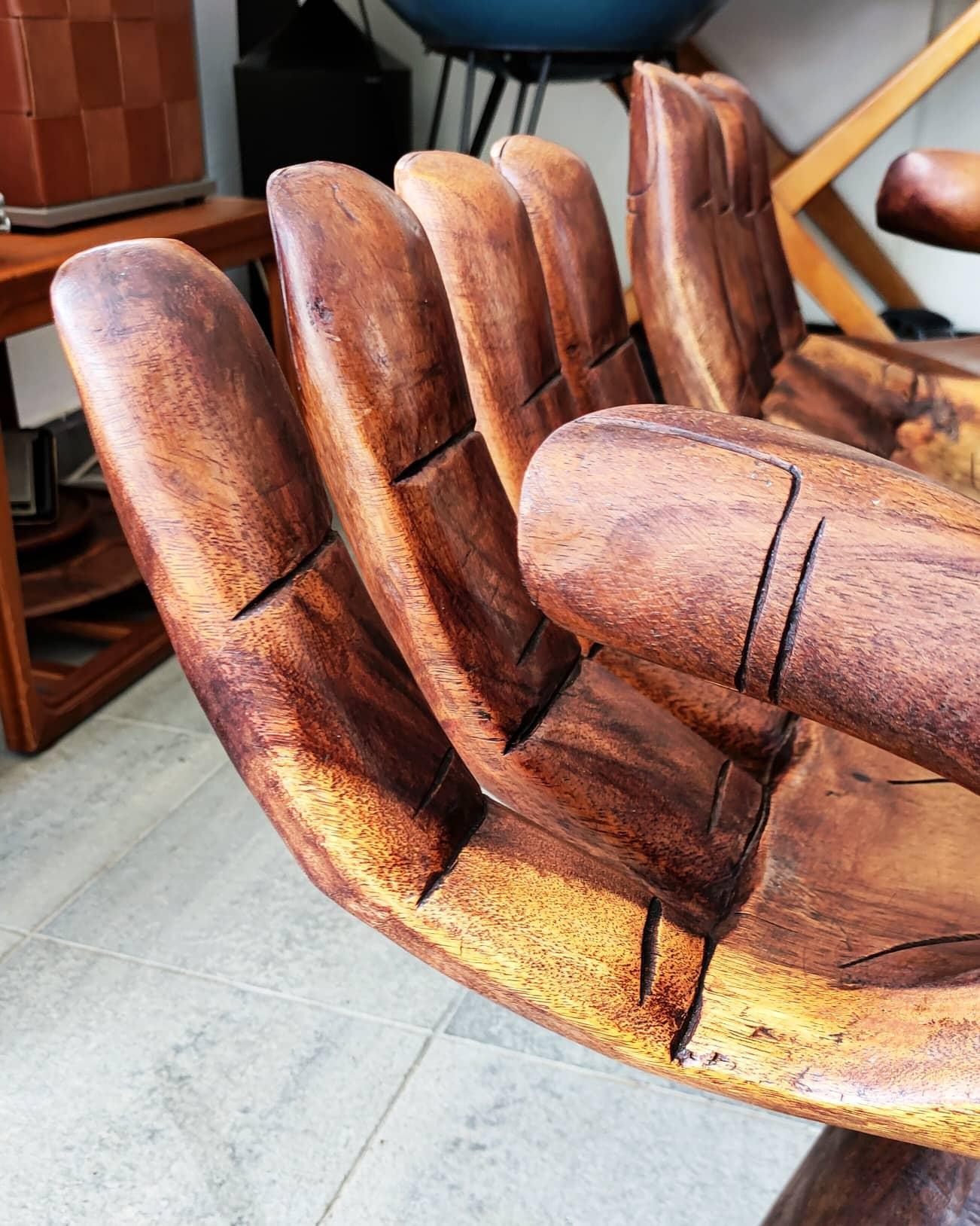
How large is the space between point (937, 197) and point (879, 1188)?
82 centimetres

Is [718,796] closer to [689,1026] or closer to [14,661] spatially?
[689,1026]

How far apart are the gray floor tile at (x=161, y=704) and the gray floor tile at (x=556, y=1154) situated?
2.04 feet

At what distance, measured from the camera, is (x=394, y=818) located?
40cm

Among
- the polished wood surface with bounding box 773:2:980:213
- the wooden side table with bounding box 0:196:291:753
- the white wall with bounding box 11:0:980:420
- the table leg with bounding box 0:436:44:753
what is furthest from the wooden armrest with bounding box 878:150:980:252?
the white wall with bounding box 11:0:980:420

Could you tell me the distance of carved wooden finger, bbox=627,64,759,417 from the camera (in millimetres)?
887

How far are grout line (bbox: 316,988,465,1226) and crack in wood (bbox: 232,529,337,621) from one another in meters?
0.59

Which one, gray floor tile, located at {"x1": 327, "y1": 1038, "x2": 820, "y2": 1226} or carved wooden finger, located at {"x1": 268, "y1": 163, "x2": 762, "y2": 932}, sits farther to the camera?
gray floor tile, located at {"x1": 327, "y1": 1038, "x2": 820, "y2": 1226}

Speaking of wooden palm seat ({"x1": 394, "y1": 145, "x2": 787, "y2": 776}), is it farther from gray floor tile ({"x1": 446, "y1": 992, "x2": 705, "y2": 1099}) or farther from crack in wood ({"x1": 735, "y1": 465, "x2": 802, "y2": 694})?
gray floor tile ({"x1": 446, "y1": 992, "x2": 705, "y2": 1099})

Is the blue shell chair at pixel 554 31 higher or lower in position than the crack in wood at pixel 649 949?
higher

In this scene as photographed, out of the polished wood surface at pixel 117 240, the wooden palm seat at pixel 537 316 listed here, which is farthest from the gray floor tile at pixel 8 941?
the wooden palm seat at pixel 537 316

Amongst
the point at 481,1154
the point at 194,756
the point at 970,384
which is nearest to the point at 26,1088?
the point at 481,1154

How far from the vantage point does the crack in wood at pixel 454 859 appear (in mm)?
402

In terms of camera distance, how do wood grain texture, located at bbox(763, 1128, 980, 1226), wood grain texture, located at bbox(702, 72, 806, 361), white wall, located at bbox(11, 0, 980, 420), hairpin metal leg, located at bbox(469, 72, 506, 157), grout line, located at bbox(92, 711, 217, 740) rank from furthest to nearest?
white wall, located at bbox(11, 0, 980, 420) < hairpin metal leg, located at bbox(469, 72, 506, 157) < grout line, located at bbox(92, 711, 217, 740) < wood grain texture, located at bbox(702, 72, 806, 361) < wood grain texture, located at bbox(763, 1128, 980, 1226)

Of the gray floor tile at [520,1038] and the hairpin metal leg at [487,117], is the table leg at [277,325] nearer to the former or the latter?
the hairpin metal leg at [487,117]
